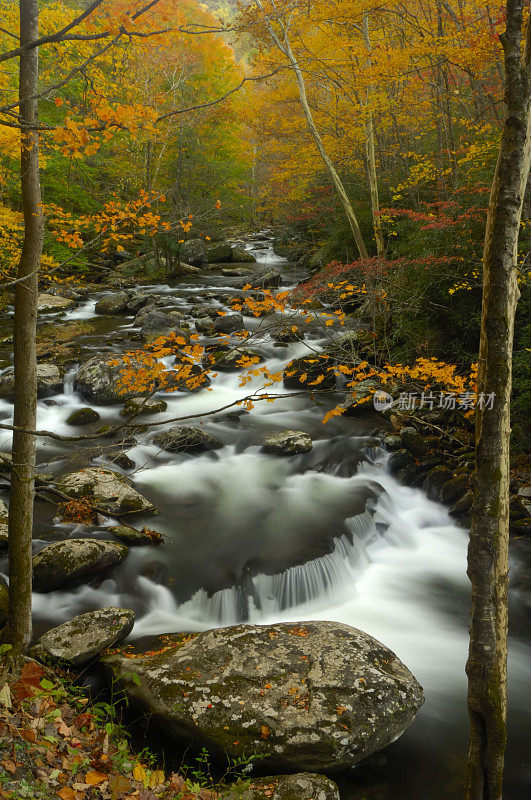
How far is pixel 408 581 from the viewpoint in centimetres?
677

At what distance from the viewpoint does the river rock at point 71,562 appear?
562cm

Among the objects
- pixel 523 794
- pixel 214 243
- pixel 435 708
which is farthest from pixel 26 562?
pixel 214 243

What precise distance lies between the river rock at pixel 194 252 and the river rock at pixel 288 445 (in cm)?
1550

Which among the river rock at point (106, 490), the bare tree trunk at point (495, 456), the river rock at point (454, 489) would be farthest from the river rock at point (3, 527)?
the river rock at point (454, 489)

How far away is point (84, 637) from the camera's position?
15.6 ft

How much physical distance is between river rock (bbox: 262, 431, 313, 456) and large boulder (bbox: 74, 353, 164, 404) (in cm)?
311

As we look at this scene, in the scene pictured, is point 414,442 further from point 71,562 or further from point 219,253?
point 219,253

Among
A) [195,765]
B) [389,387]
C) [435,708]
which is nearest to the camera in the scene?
[195,765]

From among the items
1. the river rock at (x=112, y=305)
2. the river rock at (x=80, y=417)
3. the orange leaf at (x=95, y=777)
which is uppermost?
the river rock at (x=112, y=305)

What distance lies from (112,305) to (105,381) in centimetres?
648

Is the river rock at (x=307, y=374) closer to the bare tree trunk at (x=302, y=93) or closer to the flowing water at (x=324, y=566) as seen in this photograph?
the flowing water at (x=324, y=566)

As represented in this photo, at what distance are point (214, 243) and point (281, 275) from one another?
677 centimetres

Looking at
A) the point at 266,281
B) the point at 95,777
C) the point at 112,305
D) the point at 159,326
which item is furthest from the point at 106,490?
the point at 266,281

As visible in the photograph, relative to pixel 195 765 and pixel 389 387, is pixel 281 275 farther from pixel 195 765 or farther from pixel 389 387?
pixel 195 765
